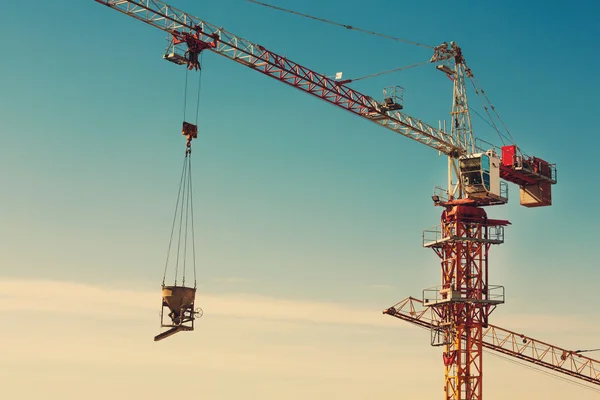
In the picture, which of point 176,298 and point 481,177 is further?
point 481,177

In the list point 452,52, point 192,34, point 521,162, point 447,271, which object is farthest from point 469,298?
point 192,34

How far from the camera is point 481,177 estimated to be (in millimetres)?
93688

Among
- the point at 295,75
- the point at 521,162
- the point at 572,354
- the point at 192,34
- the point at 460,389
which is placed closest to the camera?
the point at 192,34

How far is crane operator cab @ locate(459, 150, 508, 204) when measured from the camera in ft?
308

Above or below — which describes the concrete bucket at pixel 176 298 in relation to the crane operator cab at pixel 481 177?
below

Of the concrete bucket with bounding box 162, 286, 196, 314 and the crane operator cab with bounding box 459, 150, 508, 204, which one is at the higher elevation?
the crane operator cab with bounding box 459, 150, 508, 204

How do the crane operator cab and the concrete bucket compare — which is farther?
the crane operator cab

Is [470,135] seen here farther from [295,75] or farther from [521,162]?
[295,75]

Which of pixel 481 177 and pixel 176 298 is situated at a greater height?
pixel 481 177

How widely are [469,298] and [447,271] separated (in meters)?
4.30

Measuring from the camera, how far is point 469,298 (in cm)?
9275

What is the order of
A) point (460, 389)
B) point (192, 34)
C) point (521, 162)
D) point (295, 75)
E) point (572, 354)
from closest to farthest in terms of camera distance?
point (192, 34) → point (295, 75) → point (460, 389) → point (521, 162) → point (572, 354)

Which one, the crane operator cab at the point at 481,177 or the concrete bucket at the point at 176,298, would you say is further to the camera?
the crane operator cab at the point at 481,177

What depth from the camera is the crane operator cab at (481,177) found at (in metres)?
93.9
